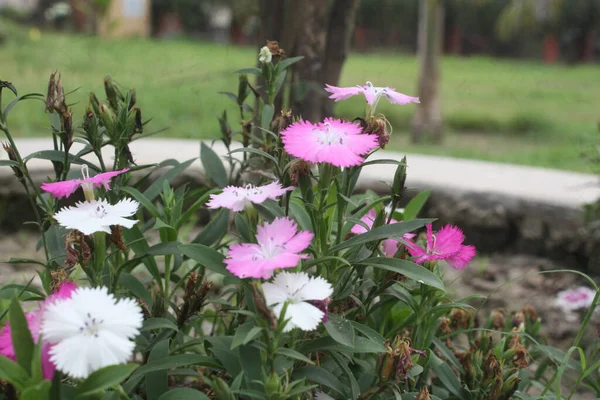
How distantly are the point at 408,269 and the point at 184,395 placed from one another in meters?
0.26

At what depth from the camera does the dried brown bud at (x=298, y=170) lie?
2.44 ft

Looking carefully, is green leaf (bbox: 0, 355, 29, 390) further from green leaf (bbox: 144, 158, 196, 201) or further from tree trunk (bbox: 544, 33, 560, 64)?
tree trunk (bbox: 544, 33, 560, 64)

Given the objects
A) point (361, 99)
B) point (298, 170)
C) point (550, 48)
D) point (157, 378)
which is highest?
point (298, 170)

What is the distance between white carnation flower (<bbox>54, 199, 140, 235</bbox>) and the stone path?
1169 mm

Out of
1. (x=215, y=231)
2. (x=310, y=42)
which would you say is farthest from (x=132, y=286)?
(x=310, y=42)

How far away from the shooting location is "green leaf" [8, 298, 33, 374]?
0.62 m

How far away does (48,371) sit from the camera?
614 mm

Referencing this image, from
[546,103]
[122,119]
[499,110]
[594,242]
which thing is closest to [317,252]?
[122,119]

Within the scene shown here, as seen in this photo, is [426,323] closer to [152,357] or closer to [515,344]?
[515,344]

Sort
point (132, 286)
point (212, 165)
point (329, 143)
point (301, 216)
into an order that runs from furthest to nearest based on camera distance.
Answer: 1. point (212, 165)
2. point (132, 286)
3. point (301, 216)
4. point (329, 143)

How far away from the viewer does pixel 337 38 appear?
1618mm

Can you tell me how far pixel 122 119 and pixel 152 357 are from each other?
0.27 metres

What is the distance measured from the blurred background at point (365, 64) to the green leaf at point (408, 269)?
1.24 feet

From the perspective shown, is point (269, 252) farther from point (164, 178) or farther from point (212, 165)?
point (212, 165)
